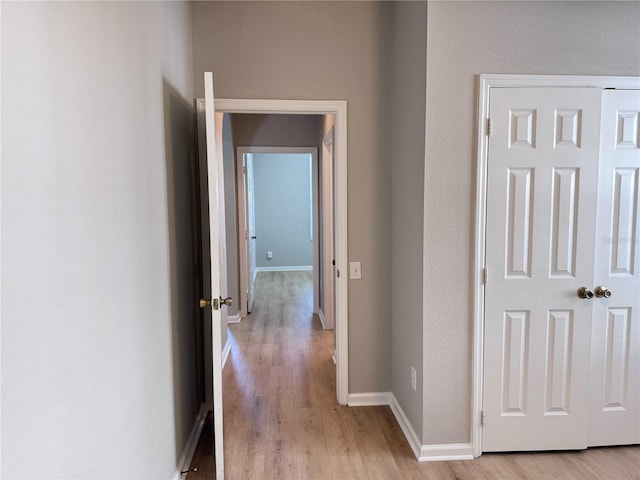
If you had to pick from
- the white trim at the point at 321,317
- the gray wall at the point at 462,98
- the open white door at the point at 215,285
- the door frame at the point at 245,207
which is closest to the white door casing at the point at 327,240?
the white trim at the point at 321,317

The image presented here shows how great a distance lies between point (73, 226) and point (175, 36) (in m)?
1.52

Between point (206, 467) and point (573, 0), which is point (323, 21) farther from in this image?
point (206, 467)

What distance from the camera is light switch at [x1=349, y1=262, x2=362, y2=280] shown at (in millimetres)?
2723

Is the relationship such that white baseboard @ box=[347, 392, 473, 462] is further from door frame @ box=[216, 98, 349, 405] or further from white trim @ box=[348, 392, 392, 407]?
door frame @ box=[216, 98, 349, 405]

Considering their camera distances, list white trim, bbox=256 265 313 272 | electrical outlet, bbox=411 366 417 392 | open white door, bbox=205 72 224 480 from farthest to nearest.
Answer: white trim, bbox=256 265 313 272
electrical outlet, bbox=411 366 417 392
open white door, bbox=205 72 224 480

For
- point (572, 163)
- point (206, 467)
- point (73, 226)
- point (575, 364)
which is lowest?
point (206, 467)

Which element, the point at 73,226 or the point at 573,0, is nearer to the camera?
the point at 73,226

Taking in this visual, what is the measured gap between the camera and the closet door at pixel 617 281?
2.15m

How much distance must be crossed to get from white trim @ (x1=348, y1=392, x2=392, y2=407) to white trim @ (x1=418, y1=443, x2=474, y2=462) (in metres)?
0.61

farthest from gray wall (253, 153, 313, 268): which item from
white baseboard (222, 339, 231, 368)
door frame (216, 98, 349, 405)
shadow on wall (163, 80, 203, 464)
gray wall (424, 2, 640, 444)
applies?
gray wall (424, 2, 640, 444)

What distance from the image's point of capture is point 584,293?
2152 millimetres

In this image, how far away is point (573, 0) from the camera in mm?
2076

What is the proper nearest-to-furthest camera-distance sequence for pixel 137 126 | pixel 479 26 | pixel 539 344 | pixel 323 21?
pixel 137 126
pixel 479 26
pixel 539 344
pixel 323 21

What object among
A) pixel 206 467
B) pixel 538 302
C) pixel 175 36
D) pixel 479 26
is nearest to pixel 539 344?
pixel 538 302
